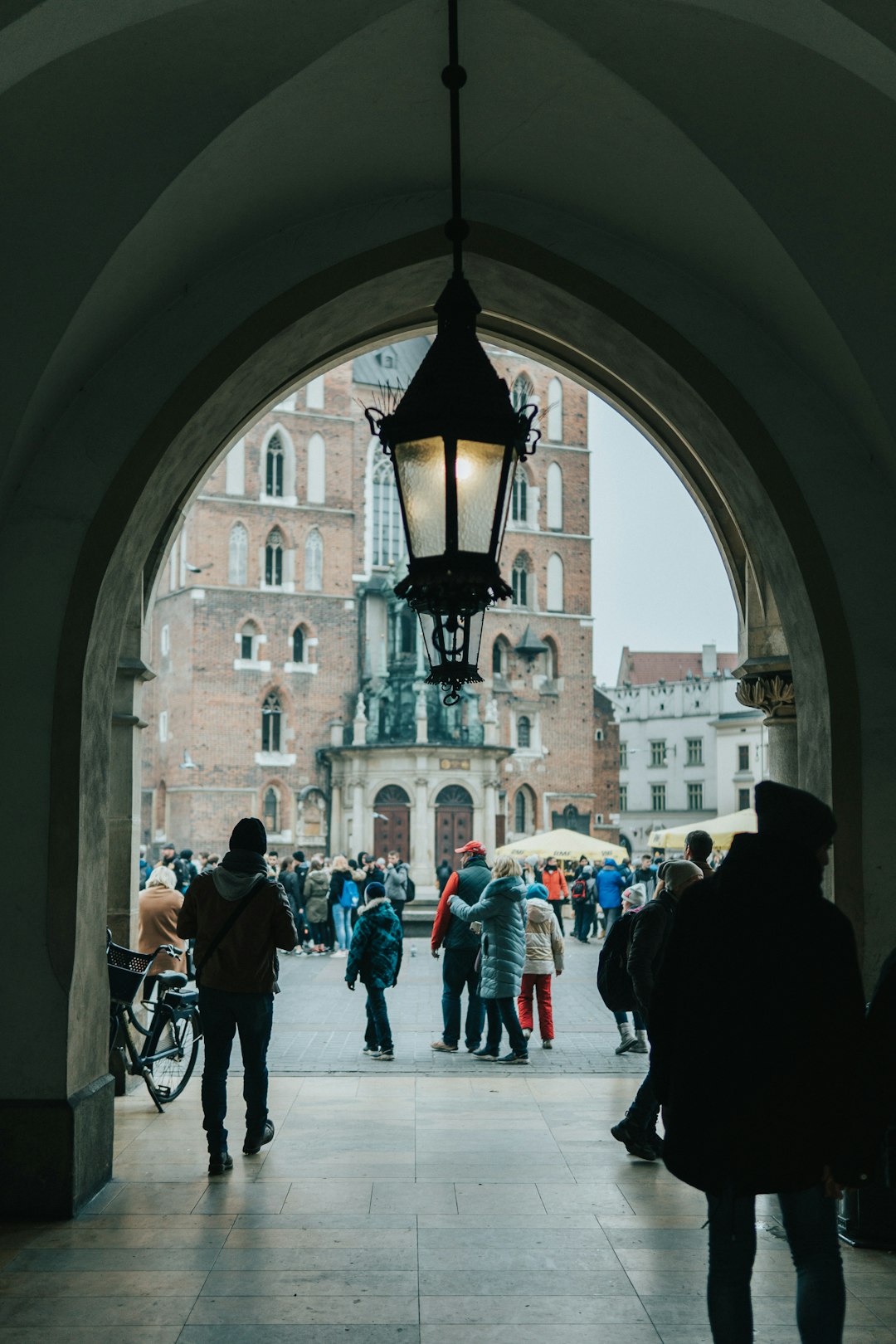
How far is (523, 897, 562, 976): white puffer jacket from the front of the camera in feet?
37.2

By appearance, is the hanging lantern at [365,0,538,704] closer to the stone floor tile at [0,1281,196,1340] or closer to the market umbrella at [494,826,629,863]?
the stone floor tile at [0,1281,196,1340]

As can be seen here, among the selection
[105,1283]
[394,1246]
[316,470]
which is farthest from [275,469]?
[105,1283]

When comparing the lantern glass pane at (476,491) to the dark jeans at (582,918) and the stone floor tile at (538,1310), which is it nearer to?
the stone floor tile at (538,1310)

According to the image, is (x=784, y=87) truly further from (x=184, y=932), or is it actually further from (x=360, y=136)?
(x=184, y=932)

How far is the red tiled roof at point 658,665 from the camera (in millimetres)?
87000

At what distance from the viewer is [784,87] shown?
18.4 feet

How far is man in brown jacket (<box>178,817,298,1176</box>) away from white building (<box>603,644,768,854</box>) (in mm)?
60946

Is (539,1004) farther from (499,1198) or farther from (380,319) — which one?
(380,319)

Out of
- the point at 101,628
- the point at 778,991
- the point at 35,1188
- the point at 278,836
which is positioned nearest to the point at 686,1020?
the point at 778,991

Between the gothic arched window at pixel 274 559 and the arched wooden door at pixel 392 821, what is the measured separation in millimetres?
8479

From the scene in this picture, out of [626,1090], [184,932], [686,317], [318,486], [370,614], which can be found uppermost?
[318,486]

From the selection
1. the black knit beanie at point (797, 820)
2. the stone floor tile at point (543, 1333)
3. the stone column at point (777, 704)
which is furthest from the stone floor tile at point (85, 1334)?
the stone column at point (777, 704)

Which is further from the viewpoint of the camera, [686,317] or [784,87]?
[686,317]

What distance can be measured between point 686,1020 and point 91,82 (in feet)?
14.3
